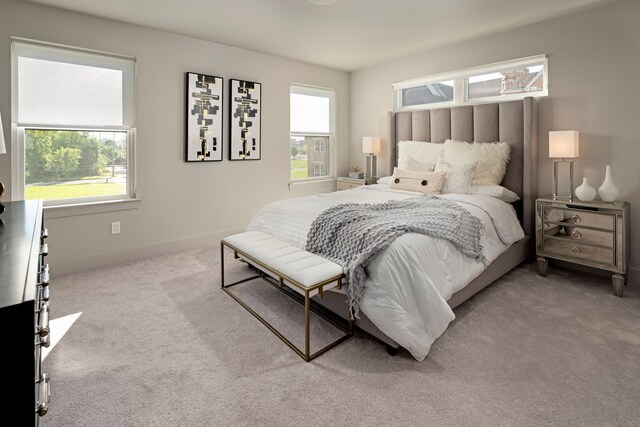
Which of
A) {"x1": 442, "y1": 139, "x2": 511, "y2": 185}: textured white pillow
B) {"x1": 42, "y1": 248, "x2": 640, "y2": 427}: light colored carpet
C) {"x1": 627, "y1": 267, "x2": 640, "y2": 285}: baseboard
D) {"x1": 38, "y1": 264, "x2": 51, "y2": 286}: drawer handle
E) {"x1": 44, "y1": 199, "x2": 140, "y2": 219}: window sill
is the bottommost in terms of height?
{"x1": 42, "y1": 248, "x2": 640, "y2": 427}: light colored carpet

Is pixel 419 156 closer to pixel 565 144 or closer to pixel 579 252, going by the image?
pixel 565 144

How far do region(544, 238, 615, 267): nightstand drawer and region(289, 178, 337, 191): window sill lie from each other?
312 centimetres

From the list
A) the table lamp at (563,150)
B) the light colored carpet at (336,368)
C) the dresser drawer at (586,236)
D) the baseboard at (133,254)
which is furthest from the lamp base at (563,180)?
the baseboard at (133,254)

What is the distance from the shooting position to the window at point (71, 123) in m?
3.08

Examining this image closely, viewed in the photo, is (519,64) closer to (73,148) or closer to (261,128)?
(261,128)

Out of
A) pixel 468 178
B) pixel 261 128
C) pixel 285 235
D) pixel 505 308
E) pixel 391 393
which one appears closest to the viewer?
pixel 391 393

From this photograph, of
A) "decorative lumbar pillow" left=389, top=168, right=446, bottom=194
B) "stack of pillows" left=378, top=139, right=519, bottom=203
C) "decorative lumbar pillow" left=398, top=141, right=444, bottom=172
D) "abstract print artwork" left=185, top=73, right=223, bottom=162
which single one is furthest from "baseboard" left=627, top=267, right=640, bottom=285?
"abstract print artwork" left=185, top=73, right=223, bottom=162

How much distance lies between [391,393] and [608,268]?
2.39 meters

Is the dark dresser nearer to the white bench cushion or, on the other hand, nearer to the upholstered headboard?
the white bench cushion

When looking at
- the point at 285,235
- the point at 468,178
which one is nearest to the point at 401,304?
the point at 285,235

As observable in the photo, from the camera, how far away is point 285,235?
2807 mm

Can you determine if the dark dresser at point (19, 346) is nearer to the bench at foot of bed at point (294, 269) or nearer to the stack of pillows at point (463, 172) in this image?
the bench at foot of bed at point (294, 269)

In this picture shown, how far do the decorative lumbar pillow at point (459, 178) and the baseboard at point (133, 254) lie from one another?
2.64 metres

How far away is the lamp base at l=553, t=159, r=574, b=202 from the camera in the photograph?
3.28 meters
